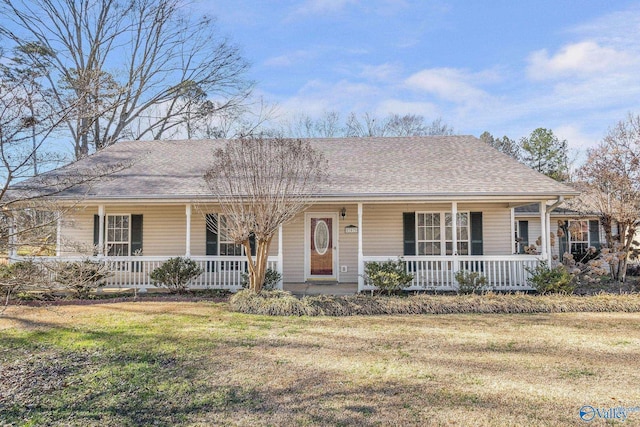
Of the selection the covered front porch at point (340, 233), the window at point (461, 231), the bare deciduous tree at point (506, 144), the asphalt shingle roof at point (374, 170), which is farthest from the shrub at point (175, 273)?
the bare deciduous tree at point (506, 144)

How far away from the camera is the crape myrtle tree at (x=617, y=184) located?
1117 cm

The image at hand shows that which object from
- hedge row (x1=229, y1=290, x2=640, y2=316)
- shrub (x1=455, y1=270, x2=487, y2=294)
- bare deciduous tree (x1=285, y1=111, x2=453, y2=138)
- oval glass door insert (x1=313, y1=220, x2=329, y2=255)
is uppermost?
bare deciduous tree (x1=285, y1=111, x2=453, y2=138)

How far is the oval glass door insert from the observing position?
1199 centimetres

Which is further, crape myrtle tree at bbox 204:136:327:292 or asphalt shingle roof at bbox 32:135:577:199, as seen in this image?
asphalt shingle roof at bbox 32:135:577:199

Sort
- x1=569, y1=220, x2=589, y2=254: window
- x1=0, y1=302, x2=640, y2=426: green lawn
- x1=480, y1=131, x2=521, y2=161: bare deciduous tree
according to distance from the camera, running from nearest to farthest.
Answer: x1=0, y1=302, x2=640, y2=426: green lawn < x1=569, y1=220, x2=589, y2=254: window < x1=480, y1=131, x2=521, y2=161: bare deciduous tree

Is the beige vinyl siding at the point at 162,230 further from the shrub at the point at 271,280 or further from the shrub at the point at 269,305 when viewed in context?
the shrub at the point at 269,305

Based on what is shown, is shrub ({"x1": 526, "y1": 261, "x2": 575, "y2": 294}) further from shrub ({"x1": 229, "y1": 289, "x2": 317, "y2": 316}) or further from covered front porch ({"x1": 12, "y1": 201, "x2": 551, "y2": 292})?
shrub ({"x1": 229, "y1": 289, "x2": 317, "y2": 316})

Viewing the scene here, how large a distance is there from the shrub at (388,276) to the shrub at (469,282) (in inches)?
49.0

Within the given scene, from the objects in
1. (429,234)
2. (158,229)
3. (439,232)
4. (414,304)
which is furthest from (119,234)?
(439,232)

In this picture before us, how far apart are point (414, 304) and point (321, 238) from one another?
14.2 ft

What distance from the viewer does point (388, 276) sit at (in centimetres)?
933

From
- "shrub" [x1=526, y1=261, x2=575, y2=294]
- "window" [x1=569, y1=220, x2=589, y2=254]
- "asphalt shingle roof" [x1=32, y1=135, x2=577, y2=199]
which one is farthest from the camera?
"window" [x1=569, y1=220, x2=589, y2=254]

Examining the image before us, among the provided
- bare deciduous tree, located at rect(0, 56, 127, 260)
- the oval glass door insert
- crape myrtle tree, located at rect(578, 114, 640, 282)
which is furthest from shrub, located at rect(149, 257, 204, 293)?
crape myrtle tree, located at rect(578, 114, 640, 282)

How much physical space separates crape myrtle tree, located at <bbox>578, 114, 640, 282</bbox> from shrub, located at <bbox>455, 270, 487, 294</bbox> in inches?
163
